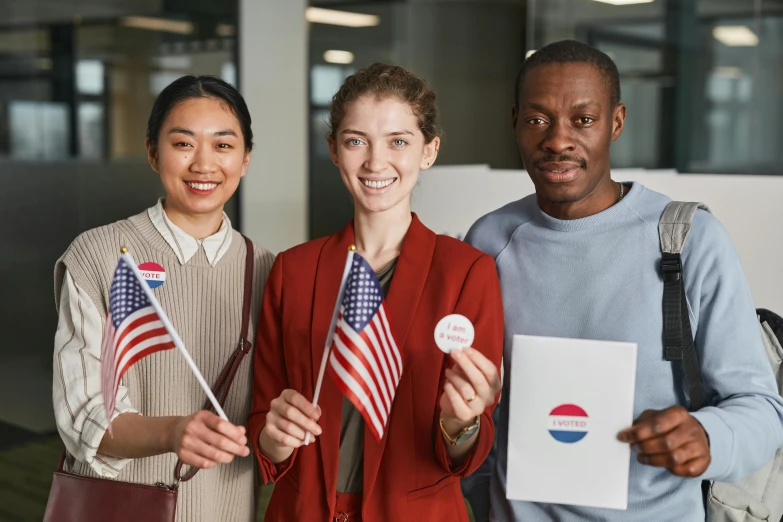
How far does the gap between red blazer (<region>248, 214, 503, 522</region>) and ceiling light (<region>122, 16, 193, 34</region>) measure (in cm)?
475

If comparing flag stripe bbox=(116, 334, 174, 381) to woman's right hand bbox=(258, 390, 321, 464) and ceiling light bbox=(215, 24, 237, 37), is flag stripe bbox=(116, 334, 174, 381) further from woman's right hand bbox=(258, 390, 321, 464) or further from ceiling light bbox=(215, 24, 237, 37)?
ceiling light bbox=(215, 24, 237, 37)

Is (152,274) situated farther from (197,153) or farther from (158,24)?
(158,24)

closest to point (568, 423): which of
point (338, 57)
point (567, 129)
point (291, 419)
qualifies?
point (291, 419)

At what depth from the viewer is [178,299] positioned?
1.98 metres

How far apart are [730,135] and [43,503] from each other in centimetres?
536

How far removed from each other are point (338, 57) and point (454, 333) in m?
6.63

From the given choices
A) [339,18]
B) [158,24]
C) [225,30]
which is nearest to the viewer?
[158,24]

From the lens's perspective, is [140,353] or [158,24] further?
[158,24]

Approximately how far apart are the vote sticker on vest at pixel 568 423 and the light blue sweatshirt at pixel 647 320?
219 millimetres

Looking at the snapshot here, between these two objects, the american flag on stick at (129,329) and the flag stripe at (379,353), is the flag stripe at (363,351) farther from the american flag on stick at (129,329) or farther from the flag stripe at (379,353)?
the american flag on stick at (129,329)

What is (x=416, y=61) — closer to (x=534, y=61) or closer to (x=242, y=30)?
(x=242, y=30)

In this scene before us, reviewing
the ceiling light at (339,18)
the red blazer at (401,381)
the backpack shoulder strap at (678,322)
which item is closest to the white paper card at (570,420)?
the red blazer at (401,381)

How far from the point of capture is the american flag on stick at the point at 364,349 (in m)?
1.63

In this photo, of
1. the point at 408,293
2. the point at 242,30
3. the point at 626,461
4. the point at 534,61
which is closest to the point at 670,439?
the point at 626,461
